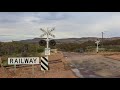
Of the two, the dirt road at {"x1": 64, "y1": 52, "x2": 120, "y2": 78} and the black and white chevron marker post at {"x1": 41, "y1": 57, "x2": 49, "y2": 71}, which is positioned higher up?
the black and white chevron marker post at {"x1": 41, "y1": 57, "x2": 49, "y2": 71}

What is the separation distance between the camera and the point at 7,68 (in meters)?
13.2

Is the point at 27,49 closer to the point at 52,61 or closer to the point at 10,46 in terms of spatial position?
the point at 10,46

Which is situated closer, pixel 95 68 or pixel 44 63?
pixel 44 63

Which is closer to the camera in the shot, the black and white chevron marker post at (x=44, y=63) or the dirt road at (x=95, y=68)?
the black and white chevron marker post at (x=44, y=63)

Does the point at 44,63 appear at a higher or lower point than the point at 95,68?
higher

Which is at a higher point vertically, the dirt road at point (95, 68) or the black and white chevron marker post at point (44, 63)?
the black and white chevron marker post at point (44, 63)

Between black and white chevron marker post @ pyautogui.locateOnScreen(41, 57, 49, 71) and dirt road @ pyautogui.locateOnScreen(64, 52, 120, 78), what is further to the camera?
dirt road @ pyautogui.locateOnScreen(64, 52, 120, 78)
